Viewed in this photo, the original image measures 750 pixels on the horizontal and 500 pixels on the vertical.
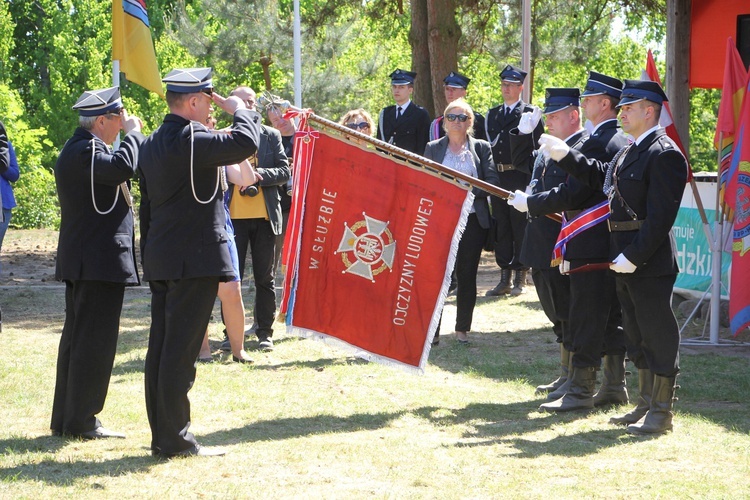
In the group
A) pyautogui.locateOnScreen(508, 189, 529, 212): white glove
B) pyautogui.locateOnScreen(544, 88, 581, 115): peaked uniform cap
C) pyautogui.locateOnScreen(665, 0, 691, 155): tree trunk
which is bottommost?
pyautogui.locateOnScreen(508, 189, 529, 212): white glove

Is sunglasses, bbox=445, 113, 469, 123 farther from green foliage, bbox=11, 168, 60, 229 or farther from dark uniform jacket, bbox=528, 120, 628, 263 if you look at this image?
green foliage, bbox=11, 168, 60, 229

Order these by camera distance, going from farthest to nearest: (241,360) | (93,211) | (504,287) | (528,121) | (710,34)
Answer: (504,287) → (710,34) → (241,360) → (528,121) → (93,211)

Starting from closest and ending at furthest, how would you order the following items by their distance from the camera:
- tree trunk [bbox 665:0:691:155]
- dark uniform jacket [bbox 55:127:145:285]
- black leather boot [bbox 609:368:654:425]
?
dark uniform jacket [bbox 55:127:145:285]
black leather boot [bbox 609:368:654:425]
tree trunk [bbox 665:0:691:155]

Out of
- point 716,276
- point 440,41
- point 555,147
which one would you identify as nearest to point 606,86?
point 555,147

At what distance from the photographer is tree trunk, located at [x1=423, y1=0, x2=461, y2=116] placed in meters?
16.6

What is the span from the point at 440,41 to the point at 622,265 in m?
10.9

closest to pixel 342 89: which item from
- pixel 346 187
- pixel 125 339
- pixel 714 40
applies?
pixel 714 40

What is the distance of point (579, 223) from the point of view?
6840 millimetres

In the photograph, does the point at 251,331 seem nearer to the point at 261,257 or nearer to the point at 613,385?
the point at 261,257

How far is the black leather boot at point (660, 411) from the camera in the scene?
21.0 ft

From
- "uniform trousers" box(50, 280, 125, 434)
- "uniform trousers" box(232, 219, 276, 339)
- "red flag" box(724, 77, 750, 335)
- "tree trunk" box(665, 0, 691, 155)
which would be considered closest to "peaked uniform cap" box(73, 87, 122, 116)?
"uniform trousers" box(50, 280, 125, 434)

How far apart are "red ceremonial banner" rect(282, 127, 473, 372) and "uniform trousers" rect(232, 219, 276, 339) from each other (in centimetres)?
257

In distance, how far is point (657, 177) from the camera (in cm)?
618

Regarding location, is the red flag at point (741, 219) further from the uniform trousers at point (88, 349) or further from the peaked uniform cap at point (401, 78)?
the uniform trousers at point (88, 349)
